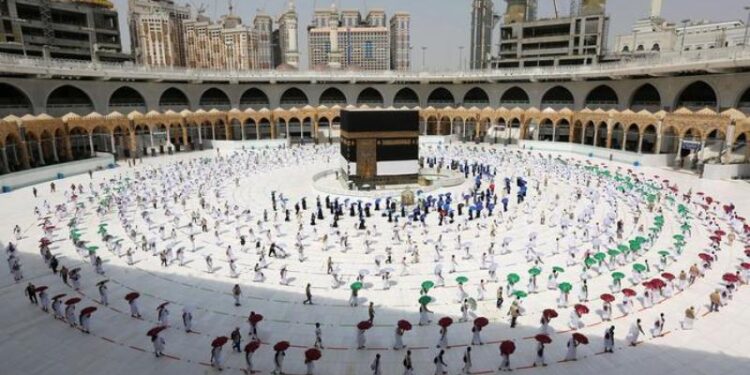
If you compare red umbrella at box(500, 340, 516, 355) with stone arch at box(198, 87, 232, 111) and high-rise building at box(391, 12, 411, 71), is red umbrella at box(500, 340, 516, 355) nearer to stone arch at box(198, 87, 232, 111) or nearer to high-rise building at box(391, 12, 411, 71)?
stone arch at box(198, 87, 232, 111)

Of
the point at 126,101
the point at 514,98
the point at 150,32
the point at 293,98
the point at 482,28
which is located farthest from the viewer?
the point at 482,28

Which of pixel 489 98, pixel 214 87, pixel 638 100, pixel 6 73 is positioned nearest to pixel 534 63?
pixel 489 98

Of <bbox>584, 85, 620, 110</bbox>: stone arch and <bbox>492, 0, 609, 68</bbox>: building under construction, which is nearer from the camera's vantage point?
<bbox>584, 85, 620, 110</bbox>: stone arch

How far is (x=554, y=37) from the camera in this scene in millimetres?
70000

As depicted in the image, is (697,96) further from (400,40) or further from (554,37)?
(400,40)

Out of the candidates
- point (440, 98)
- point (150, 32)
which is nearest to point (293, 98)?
point (440, 98)

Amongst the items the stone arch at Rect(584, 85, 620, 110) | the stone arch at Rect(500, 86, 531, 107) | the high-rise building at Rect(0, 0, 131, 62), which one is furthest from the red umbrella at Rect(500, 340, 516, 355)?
the high-rise building at Rect(0, 0, 131, 62)

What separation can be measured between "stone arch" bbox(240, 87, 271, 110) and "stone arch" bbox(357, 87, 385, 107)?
1331 cm

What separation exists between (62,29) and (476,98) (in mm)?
59286

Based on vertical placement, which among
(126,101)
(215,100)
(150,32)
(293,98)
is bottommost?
(126,101)

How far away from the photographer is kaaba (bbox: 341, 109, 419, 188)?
2797 cm

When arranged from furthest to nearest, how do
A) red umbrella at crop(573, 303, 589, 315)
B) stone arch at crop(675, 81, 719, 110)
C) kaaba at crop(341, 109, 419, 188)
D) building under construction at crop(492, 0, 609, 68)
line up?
1. building under construction at crop(492, 0, 609, 68)
2. stone arch at crop(675, 81, 719, 110)
3. kaaba at crop(341, 109, 419, 188)
4. red umbrella at crop(573, 303, 589, 315)

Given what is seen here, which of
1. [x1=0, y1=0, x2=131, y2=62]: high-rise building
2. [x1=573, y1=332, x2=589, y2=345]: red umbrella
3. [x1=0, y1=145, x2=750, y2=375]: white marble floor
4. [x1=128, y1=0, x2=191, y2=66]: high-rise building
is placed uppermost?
[x1=128, y1=0, x2=191, y2=66]: high-rise building

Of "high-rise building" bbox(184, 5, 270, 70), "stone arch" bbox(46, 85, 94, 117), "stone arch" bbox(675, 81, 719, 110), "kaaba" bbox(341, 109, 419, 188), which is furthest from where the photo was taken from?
"high-rise building" bbox(184, 5, 270, 70)
